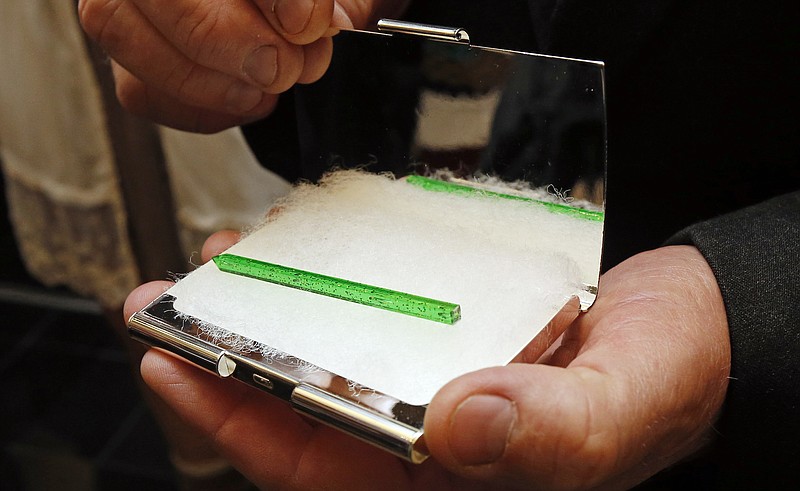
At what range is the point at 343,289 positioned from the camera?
1.37 feet

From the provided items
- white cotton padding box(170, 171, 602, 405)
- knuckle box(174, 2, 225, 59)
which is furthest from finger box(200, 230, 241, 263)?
knuckle box(174, 2, 225, 59)

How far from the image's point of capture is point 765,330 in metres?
0.37

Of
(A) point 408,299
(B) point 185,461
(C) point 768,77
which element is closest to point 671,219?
(C) point 768,77

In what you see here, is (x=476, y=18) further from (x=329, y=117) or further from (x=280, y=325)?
(x=280, y=325)

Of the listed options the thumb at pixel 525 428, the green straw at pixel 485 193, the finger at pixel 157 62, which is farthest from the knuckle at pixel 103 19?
the thumb at pixel 525 428

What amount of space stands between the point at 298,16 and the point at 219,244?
0.16 metres

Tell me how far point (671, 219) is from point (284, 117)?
0.32 metres

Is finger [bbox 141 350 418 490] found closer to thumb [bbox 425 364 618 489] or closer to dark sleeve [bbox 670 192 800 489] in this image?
thumb [bbox 425 364 618 489]

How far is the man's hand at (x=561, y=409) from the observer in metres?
0.29

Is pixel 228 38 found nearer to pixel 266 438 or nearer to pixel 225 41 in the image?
pixel 225 41

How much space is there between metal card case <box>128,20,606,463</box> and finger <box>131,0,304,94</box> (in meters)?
0.06

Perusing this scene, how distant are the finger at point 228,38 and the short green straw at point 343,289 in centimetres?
12

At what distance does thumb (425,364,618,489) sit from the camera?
0.28 meters

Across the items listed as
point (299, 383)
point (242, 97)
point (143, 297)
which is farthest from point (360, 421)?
point (242, 97)
